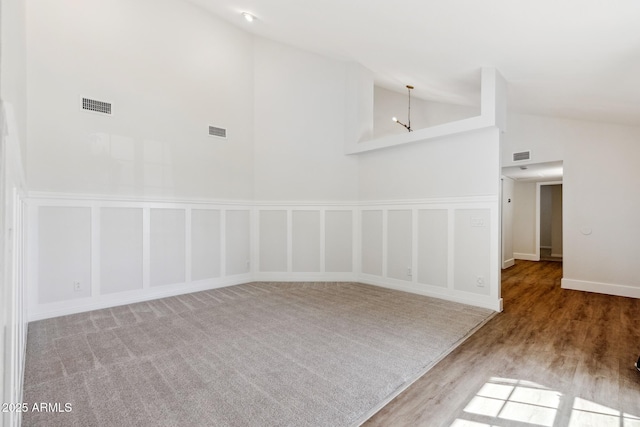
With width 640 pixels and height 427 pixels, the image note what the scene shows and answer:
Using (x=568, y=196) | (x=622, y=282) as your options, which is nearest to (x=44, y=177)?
(x=568, y=196)

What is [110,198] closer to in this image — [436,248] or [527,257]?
[436,248]

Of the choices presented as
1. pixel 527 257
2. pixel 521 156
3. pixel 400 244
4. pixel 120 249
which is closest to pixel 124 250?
pixel 120 249

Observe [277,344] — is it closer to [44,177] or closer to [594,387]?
[594,387]

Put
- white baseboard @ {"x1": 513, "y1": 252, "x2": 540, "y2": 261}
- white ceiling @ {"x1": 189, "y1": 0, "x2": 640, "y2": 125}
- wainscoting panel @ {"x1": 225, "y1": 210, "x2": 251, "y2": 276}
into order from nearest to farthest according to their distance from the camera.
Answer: white ceiling @ {"x1": 189, "y1": 0, "x2": 640, "y2": 125} → wainscoting panel @ {"x1": 225, "y1": 210, "x2": 251, "y2": 276} → white baseboard @ {"x1": 513, "y1": 252, "x2": 540, "y2": 261}

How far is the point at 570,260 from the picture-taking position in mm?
4777

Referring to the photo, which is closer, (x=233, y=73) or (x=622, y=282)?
(x=622, y=282)

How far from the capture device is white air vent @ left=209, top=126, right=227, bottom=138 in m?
4.64

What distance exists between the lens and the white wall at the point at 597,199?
14.1ft

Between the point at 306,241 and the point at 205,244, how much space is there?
64.1 inches

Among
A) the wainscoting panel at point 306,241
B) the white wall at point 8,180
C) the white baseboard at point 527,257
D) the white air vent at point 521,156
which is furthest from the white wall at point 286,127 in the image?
the white baseboard at point 527,257

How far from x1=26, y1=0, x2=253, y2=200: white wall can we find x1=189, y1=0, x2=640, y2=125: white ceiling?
0.75 metres

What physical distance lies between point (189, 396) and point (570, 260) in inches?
222

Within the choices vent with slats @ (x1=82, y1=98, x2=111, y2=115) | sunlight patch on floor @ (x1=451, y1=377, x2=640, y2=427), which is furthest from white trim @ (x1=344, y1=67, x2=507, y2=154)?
vent with slats @ (x1=82, y1=98, x2=111, y2=115)

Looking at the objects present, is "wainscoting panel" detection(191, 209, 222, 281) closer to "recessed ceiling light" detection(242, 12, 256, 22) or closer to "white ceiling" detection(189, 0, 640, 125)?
"recessed ceiling light" detection(242, 12, 256, 22)
